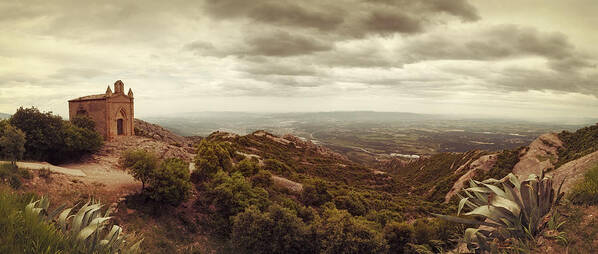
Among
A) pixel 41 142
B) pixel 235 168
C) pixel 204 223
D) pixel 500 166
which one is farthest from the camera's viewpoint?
pixel 500 166

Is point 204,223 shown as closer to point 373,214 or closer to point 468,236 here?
point 373,214

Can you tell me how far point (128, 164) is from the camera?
741 inches

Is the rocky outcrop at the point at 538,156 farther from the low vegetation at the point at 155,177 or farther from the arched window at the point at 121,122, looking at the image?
the arched window at the point at 121,122

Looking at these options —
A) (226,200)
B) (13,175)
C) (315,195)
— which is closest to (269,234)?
(226,200)

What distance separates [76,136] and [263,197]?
20.7m

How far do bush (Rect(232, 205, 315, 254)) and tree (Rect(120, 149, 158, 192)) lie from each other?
858 cm

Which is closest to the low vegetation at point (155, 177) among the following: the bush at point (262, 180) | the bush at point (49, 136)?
the bush at point (49, 136)

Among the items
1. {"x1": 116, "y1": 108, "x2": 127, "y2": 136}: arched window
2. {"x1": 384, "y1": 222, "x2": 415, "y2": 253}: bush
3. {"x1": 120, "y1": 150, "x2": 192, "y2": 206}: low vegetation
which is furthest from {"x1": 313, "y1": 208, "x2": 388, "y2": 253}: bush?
{"x1": 116, "y1": 108, "x2": 127, "y2": 136}: arched window

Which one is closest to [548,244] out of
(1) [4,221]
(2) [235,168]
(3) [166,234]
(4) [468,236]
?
(4) [468,236]

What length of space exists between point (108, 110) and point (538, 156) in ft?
223

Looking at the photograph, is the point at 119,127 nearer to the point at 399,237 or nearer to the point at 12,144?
the point at 12,144

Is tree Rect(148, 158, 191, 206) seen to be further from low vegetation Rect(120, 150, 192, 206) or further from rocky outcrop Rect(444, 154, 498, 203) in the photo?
rocky outcrop Rect(444, 154, 498, 203)

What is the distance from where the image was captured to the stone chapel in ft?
100

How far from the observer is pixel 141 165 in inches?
727
